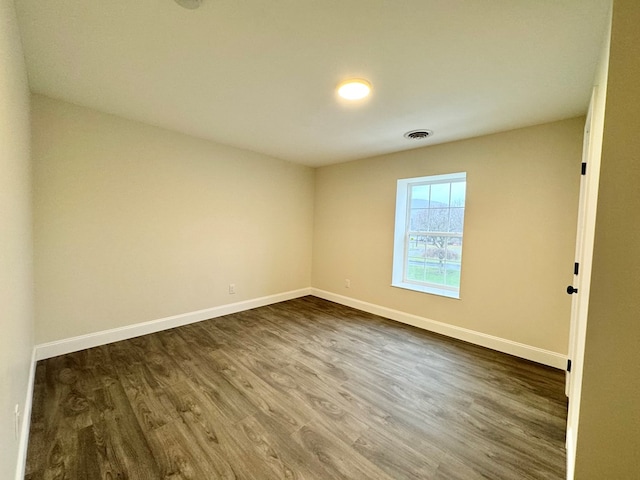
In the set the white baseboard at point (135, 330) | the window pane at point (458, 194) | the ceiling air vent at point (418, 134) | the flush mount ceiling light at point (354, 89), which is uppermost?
the ceiling air vent at point (418, 134)

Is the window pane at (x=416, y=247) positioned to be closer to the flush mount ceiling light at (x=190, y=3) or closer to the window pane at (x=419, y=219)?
the window pane at (x=419, y=219)

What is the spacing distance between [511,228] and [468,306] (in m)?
0.97

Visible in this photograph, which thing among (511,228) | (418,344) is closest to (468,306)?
(418,344)

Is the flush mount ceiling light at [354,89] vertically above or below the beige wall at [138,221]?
above

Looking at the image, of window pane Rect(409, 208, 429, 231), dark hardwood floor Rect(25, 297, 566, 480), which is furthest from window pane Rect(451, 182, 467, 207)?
dark hardwood floor Rect(25, 297, 566, 480)

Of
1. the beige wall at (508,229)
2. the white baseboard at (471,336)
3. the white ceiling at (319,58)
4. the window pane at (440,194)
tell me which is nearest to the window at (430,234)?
the window pane at (440,194)

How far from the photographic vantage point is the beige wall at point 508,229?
7.84 feet

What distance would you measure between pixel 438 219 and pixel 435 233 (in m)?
0.19

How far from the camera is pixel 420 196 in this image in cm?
358

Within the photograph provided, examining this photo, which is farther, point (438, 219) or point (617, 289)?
point (438, 219)

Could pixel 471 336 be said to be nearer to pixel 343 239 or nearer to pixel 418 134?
pixel 343 239

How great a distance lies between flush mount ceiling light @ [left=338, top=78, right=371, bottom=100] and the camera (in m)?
1.87

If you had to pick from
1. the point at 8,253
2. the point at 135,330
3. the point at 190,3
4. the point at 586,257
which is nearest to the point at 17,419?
the point at 8,253

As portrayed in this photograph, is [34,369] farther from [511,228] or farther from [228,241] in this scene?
[511,228]
